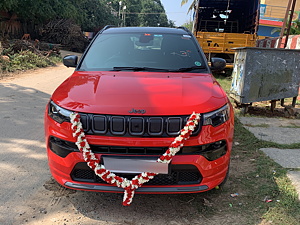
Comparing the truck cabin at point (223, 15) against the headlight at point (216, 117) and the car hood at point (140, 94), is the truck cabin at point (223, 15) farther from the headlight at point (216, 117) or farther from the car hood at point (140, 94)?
the headlight at point (216, 117)

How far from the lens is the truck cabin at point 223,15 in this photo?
42.5 feet

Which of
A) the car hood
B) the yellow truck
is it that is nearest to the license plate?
the car hood

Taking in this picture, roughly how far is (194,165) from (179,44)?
2.10m

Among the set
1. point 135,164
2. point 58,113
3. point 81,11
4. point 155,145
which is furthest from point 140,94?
point 81,11

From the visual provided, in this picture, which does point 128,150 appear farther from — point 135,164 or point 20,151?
point 20,151

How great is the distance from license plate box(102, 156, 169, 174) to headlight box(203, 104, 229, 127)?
1.76ft

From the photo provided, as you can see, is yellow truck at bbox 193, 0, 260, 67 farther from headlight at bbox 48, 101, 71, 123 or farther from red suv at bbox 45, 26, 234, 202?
headlight at bbox 48, 101, 71, 123

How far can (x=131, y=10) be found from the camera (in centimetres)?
6600

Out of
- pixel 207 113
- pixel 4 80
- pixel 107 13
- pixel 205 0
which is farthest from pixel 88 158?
pixel 107 13

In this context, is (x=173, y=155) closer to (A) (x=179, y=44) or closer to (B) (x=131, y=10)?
(A) (x=179, y=44)

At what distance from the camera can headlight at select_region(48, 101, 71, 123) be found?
248 centimetres

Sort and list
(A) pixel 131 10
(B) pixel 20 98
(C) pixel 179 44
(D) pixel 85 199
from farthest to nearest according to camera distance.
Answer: (A) pixel 131 10
(B) pixel 20 98
(C) pixel 179 44
(D) pixel 85 199

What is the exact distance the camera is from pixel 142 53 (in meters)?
3.75

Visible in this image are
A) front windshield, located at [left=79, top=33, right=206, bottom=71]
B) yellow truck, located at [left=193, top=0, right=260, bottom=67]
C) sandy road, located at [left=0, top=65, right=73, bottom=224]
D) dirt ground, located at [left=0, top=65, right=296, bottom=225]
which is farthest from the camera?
yellow truck, located at [left=193, top=0, right=260, bottom=67]
